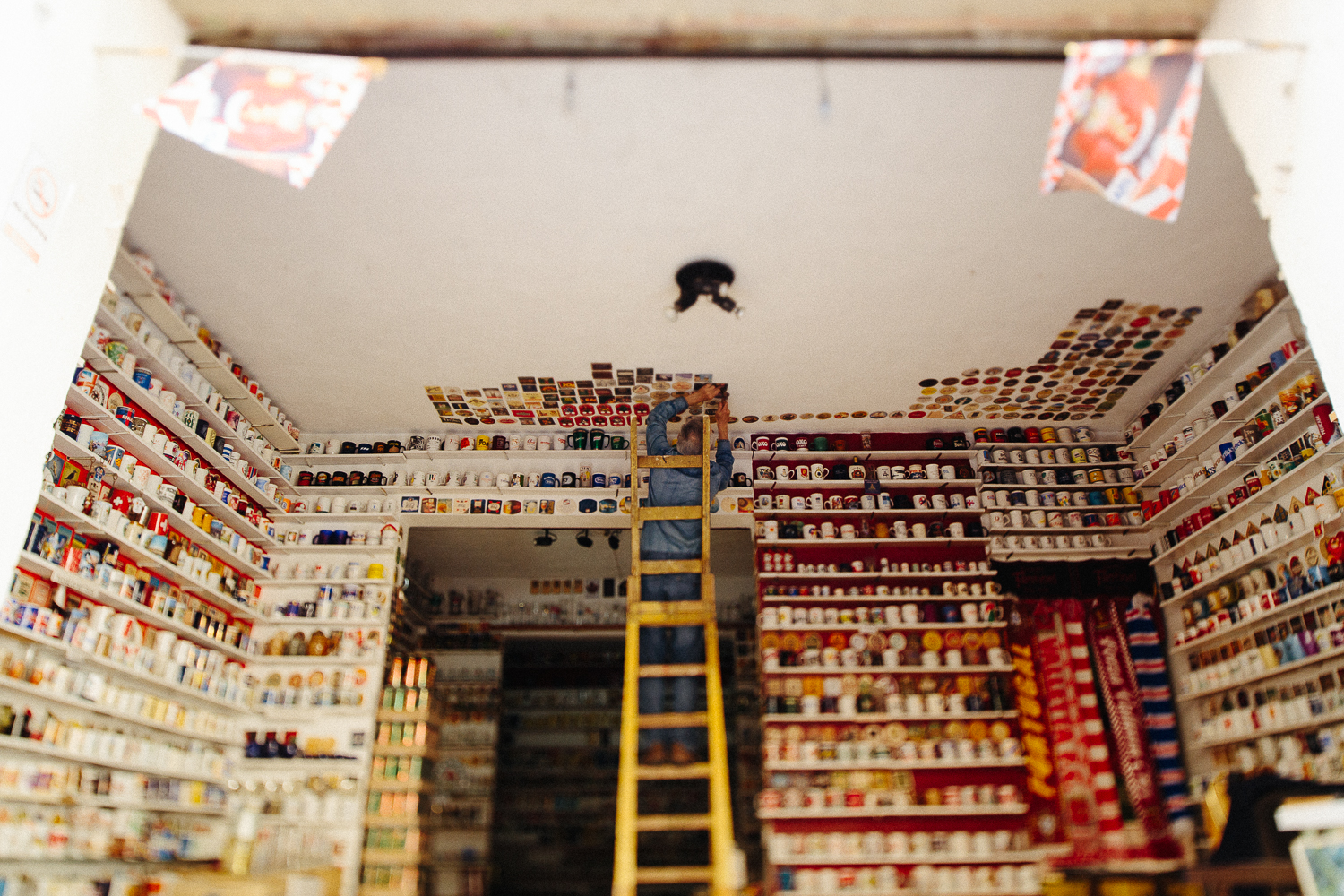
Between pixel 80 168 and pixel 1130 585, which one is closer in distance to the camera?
pixel 80 168

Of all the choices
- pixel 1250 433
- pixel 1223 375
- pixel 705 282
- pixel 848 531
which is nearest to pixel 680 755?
pixel 705 282

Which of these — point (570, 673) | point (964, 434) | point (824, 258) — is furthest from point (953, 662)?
point (570, 673)

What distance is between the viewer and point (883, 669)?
5.73 meters

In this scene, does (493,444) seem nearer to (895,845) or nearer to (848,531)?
(848,531)

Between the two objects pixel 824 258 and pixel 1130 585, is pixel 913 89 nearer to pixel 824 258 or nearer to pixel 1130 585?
pixel 824 258

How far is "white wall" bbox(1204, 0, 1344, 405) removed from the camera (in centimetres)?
240

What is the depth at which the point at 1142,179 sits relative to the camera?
2.51 meters

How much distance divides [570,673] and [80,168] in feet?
24.0

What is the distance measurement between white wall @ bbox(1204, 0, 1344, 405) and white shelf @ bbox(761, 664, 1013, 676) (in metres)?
3.64

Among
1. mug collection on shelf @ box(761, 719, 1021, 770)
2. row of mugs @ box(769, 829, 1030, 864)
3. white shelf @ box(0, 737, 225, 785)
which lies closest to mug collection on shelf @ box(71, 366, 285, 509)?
white shelf @ box(0, 737, 225, 785)

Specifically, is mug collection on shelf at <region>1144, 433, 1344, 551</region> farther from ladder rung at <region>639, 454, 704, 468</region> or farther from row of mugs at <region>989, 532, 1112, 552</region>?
ladder rung at <region>639, 454, 704, 468</region>

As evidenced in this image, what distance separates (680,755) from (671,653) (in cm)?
74

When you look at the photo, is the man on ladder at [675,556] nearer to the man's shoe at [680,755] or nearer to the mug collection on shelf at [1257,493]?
the man's shoe at [680,755]

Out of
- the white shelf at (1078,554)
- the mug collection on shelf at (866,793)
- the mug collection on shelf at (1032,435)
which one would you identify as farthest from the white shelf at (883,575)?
the mug collection on shelf at (866,793)
